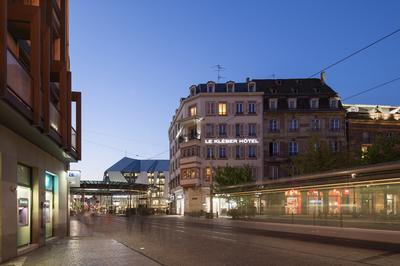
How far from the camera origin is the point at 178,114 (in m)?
103

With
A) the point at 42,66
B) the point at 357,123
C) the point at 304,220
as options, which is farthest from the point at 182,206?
the point at 42,66

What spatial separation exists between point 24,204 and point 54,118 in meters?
3.68

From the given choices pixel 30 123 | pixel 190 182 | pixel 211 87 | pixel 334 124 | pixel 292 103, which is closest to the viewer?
pixel 30 123

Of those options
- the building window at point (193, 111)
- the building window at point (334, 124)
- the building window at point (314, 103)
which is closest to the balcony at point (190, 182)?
the building window at point (193, 111)

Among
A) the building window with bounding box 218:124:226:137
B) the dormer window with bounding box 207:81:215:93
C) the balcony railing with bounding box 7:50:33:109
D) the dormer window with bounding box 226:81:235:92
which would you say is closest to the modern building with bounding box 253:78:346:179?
the dormer window with bounding box 226:81:235:92

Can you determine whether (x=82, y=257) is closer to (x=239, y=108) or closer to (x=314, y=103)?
(x=239, y=108)

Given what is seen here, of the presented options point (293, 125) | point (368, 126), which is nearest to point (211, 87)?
point (293, 125)

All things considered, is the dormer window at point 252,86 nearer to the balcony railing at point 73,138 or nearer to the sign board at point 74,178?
the sign board at point 74,178

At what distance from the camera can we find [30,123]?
696 inches

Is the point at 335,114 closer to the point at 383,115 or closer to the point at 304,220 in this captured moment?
the point at 383,115

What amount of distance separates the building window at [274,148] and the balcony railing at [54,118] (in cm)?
6433

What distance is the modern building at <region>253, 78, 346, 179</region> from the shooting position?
280ft

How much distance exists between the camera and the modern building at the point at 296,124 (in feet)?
280

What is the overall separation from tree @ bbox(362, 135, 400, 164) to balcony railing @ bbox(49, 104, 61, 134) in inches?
1557
